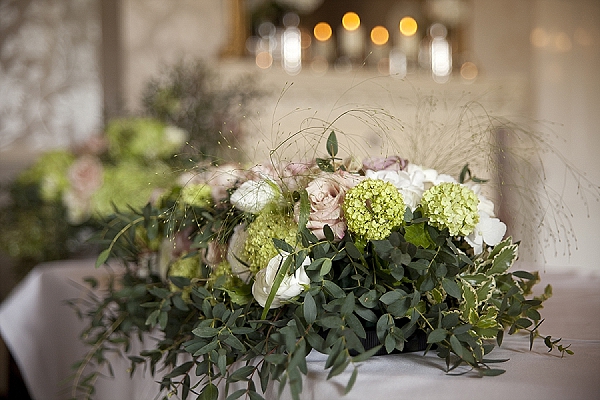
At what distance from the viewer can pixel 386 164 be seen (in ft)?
2.97

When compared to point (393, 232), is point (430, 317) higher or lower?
lower

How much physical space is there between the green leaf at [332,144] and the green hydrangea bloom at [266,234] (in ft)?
0.34

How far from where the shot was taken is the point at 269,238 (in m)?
0.82

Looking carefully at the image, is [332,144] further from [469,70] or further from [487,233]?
[469,70]

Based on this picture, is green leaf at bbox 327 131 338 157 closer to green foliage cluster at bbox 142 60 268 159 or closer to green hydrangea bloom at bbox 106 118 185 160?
green hydrangea bloom at bbox 106 118 185 160

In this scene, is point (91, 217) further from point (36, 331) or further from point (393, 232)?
point (393, 232)

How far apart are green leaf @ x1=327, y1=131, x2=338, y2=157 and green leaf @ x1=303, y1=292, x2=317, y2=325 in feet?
0.71

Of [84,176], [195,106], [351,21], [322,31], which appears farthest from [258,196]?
[351,21]

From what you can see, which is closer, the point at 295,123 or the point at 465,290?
the point at 465,290

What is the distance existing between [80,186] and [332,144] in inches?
59.4

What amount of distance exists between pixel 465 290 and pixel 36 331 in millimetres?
1604

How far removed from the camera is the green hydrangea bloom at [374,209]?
0.77 metres

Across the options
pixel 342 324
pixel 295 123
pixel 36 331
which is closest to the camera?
pixel 342 324

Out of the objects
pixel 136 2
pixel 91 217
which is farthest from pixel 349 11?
pixel 91 217
